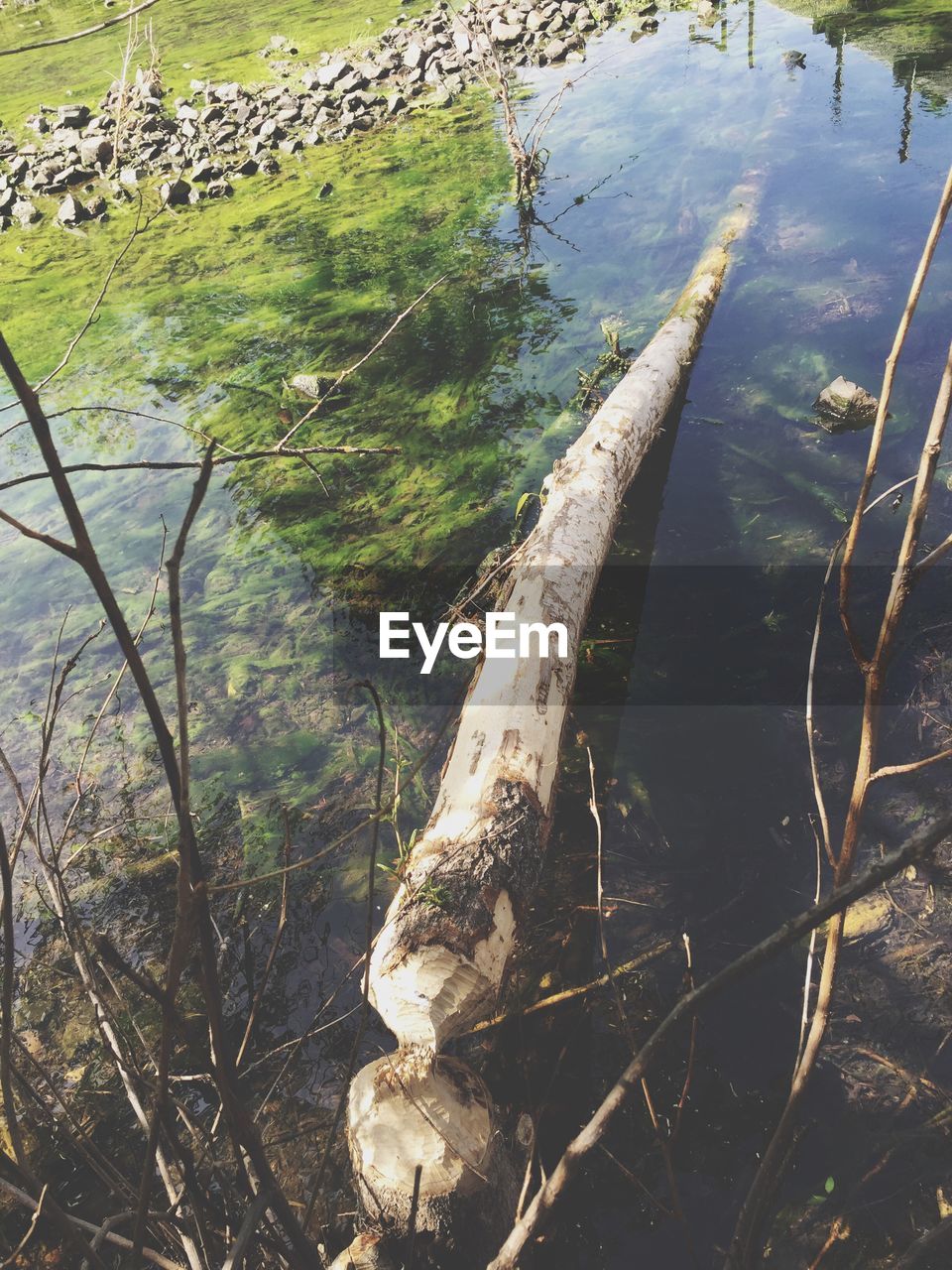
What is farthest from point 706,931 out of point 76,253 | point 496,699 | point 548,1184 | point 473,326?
point 76,253

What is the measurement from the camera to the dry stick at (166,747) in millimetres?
672

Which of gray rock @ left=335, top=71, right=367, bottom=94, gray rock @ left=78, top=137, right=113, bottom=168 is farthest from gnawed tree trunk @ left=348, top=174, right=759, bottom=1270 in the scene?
gray rock @ left=78, top=137, right=113, bottom=168

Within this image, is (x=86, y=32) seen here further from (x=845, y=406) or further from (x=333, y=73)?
(x=333, y=73)

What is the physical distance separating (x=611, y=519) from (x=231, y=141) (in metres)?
8.73

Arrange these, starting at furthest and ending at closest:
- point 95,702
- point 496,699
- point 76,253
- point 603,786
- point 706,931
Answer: point 76,253
point 95,702
point 603,786
point 496,699
point 706,931

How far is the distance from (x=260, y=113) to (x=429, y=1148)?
11.4 meters

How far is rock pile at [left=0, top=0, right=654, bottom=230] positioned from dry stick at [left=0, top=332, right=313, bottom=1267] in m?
9.74

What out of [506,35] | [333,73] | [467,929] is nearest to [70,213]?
[333,73]

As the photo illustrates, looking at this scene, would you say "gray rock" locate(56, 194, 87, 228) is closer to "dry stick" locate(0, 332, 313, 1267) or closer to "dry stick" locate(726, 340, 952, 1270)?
"dry stick" locate(0, 332, 313, 1267)

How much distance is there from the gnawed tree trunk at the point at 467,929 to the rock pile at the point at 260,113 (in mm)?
8190

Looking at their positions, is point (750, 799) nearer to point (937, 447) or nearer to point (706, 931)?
point (706, 931)

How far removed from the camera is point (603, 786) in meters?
3.14

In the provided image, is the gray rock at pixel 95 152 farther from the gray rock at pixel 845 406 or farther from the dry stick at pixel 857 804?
the dry stick at pixel 857 804

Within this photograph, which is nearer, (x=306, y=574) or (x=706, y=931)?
(x=706, y=931)
